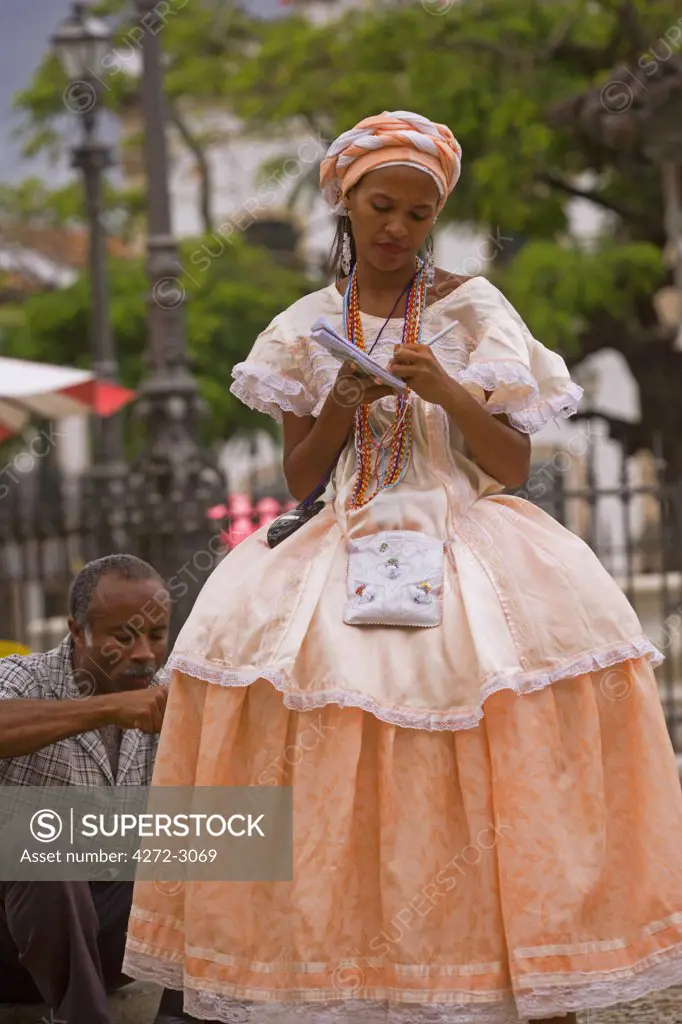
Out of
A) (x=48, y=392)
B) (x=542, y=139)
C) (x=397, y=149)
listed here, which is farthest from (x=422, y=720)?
(x=542, y=139)

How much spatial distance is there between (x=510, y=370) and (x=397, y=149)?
0.51 metres

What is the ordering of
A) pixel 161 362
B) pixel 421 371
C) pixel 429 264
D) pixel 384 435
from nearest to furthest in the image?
1. pixel 421 371
2. pixel 384 435
3. pixel 429 264
4. pixel 161 362

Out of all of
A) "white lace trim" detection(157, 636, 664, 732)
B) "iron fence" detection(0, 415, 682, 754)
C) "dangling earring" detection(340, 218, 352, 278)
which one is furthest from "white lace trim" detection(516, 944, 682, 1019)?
"iron fence" detection(0, 415, 682, 754)

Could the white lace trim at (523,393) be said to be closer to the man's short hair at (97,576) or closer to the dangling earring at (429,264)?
the dangling earring at (429,264)

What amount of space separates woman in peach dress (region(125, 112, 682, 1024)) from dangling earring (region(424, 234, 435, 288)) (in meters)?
0.03

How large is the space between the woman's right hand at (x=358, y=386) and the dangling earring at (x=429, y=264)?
332 millimetres

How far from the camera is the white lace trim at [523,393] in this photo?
3.54m

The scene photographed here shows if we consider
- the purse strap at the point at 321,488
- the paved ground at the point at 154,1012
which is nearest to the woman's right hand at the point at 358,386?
the purse strap at the point at 321,488

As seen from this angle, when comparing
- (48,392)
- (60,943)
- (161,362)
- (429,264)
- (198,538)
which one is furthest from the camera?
(48,392)

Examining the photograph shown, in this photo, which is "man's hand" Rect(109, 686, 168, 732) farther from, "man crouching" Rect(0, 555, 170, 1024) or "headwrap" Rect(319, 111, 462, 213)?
"headwrap" Rect(319, 111, 462, 213)

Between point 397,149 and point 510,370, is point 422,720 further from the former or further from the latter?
point 397,149

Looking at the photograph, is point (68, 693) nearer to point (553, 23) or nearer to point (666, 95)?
point (666, 95)

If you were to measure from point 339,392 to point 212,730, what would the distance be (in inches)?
28.4

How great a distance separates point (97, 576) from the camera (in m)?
4.29
